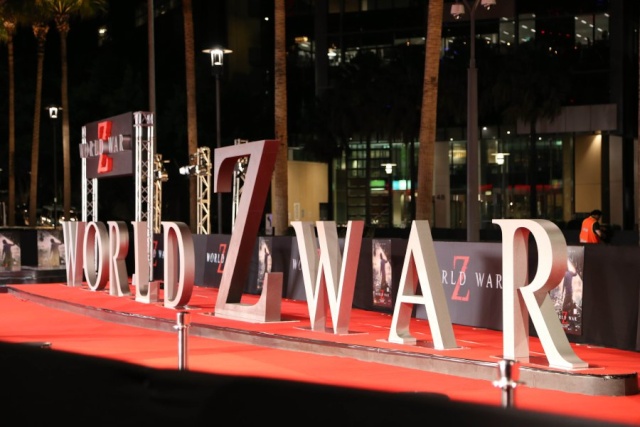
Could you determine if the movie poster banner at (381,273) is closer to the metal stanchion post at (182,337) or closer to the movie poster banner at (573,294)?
the movie poster banner at (573,294)

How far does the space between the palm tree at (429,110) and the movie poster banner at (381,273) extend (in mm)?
5320

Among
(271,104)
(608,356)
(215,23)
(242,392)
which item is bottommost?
(608,356)

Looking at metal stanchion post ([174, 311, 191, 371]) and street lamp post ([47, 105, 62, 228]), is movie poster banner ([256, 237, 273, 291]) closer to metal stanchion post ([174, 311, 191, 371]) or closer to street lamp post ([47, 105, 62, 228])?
metal stanchion post ([174, 311, 191, 371])

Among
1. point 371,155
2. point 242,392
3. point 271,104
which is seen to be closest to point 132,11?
point 271,104

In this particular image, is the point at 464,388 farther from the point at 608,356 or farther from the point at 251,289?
the point at 251,289

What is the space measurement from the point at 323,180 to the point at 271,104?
5.56 metres

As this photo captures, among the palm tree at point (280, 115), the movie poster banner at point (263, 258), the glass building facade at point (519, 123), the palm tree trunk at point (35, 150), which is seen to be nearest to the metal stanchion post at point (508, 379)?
the movie poster banner at point (263, 258)

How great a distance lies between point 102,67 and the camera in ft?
205

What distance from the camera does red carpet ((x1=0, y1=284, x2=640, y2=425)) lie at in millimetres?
11094

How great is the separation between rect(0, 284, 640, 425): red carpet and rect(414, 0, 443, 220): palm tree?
4512 mm

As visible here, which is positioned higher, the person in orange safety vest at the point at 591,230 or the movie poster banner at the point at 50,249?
the person in orange safety vest at the point at 591,230

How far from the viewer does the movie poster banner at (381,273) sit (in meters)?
20.1

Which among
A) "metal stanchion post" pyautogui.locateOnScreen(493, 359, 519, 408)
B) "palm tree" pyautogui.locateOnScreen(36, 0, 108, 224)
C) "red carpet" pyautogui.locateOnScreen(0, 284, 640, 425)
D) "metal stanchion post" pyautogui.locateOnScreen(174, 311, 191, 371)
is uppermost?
"palm tree" pyautogui.locateOnScreen(36, 0, 108, 224)

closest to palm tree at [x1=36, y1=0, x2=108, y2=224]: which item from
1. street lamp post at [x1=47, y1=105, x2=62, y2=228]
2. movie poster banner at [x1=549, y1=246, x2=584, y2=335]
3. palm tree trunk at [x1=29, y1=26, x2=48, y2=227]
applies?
street lamp post at [x1=47, y1=105, x2=62, y2=228]
